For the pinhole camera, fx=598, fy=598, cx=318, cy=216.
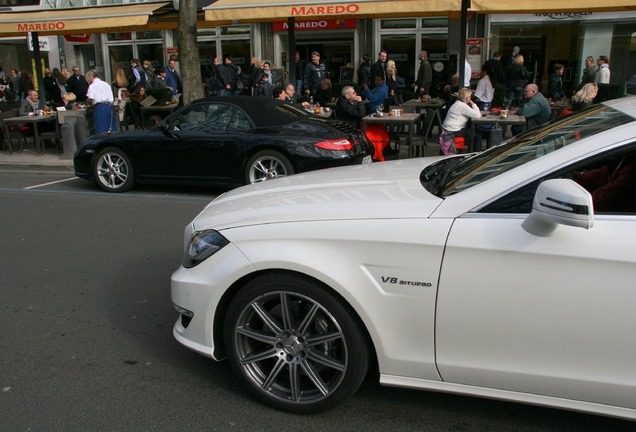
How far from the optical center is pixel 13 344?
415 cm

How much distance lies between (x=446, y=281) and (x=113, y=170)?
7780 mm

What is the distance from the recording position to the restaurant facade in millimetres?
17062

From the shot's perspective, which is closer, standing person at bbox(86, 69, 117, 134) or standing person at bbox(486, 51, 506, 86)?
standing person at bbox(86, 69, 117, 134)

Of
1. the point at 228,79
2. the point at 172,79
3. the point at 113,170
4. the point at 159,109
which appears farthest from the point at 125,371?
the point at 172,79

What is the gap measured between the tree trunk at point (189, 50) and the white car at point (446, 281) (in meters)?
10.4

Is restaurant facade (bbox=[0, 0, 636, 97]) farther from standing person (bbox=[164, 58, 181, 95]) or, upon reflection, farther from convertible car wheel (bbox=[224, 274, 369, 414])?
convertible car wheel (bbox=[224, 274, 369, 414])

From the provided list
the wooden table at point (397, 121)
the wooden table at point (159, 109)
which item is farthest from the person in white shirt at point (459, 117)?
the wooden table at point (159, 109)

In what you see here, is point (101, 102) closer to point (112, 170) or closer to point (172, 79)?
point (112, 170)

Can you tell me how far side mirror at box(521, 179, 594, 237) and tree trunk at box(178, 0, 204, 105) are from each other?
11593 mm

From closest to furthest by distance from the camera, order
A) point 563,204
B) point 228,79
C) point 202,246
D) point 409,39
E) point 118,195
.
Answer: point 563,204, point 202,246, point 118,195, point 228,79, point 409,39

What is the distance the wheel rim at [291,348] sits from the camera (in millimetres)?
3041

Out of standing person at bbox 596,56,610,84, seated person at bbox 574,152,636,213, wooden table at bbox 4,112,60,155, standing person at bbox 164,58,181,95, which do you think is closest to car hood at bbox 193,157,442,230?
seated person at bbox 574,152,636,213

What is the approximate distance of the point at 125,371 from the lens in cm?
375

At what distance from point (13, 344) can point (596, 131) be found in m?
3.90
